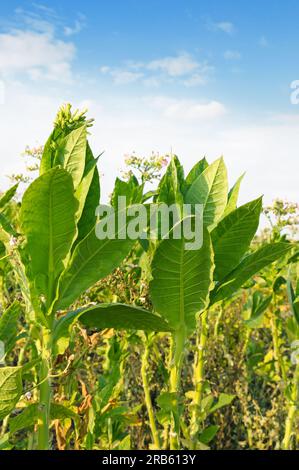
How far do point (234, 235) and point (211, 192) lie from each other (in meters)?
0.13

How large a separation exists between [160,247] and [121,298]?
794mm

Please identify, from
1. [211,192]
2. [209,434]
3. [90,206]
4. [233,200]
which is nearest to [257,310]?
[209,434]

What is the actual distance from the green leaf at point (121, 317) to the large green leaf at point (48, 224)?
107 mm

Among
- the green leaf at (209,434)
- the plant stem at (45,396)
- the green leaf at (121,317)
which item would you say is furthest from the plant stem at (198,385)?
the plant stem at (45,396)

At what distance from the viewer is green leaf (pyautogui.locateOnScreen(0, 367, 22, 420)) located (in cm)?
110

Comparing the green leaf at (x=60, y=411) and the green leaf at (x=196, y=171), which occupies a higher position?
the green leaf at (x=196, y=171)

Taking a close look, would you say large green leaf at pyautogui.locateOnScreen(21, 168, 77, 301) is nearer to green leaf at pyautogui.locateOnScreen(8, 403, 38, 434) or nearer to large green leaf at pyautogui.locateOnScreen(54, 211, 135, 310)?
large green leaf at pyautogui.locateOnScreen(54, 211, 135, 310)

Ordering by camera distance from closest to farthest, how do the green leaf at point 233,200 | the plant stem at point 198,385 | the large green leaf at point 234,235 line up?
the large green leaf at point 234,235 < the green leaf at point 233,200 < the plant stem at point 198,385

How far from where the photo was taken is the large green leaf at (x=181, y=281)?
1228 millimetres

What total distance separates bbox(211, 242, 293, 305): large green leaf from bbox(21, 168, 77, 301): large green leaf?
0.41 meters

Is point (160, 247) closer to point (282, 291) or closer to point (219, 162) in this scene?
point (219, 162)

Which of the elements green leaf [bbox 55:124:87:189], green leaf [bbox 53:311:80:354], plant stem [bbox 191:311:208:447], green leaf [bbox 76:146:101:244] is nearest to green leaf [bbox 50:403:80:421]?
green leaf [bbox 53:311:80:354]

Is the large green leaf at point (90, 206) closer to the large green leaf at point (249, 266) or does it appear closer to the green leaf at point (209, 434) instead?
the large green leaf at point (249, 266)

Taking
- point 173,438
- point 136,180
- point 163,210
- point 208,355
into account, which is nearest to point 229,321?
point 208,355
